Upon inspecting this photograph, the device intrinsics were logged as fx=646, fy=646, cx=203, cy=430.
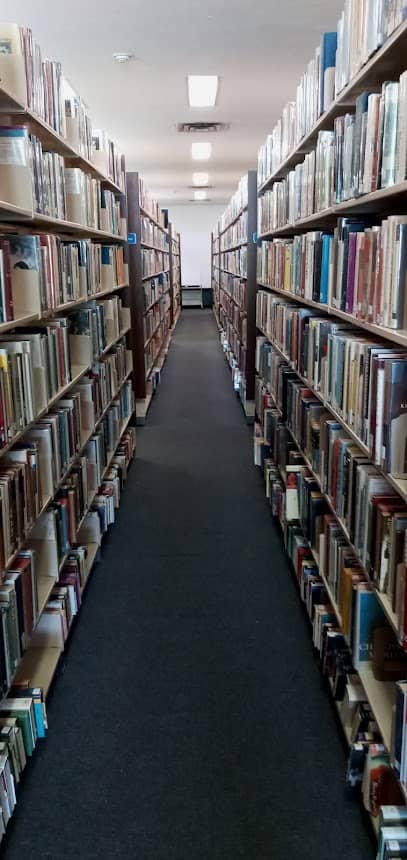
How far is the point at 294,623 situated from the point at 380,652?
3.24ft

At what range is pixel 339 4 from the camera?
3492 mm

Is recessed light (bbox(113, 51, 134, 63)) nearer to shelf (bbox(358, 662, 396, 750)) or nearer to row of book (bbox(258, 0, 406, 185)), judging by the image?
row of book (bbox(258, 0, 406, 185))

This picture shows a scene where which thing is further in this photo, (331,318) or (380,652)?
(331,318)

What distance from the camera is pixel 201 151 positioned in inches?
333

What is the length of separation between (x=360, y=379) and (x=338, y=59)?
109 centimetres

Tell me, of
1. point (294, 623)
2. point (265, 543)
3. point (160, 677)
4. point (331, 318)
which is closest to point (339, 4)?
point (331, 318)

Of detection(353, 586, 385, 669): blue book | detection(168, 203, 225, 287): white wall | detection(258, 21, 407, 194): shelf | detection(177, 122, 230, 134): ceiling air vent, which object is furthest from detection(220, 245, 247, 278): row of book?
detection(168, 203, 225, 287): white wall

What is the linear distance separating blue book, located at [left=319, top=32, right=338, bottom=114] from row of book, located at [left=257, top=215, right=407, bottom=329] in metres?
0.48

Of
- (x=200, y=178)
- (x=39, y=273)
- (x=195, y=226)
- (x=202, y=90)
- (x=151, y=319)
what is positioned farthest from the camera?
(x=195, y=226)

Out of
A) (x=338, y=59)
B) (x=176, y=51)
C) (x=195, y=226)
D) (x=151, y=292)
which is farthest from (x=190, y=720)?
(x=195, y=226)

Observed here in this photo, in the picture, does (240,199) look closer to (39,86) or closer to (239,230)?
(239,230)

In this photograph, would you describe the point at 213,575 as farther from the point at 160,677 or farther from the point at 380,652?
the point at 380,652

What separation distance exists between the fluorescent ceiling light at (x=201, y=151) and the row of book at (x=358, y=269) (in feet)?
17.4

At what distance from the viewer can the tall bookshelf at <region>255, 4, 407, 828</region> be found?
5.15 feet
